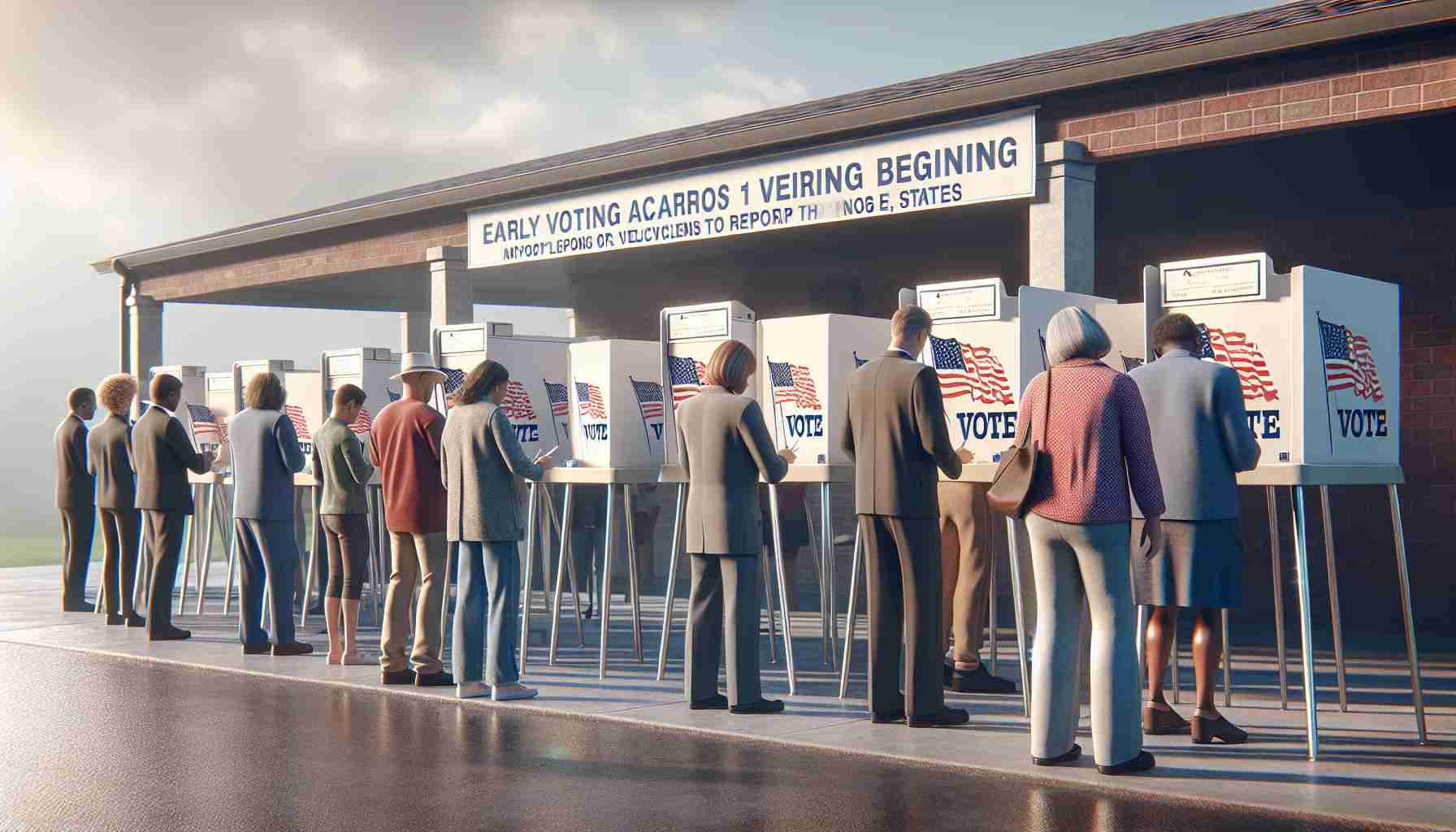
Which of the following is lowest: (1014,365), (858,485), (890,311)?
(858,485)

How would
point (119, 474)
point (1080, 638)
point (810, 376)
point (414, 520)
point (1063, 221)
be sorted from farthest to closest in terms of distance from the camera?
point (119, 474) → point (1063, 221) → point (810, 376) → point (414, 520) → point (1080, 638)

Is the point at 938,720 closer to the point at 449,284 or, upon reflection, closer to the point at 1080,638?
Result: the point at 1080,638

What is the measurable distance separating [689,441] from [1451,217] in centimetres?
726

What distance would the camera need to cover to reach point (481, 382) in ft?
27.6

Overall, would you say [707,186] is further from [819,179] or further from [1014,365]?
[1014,365]

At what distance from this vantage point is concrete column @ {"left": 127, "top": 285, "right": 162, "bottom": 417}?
18453 mm

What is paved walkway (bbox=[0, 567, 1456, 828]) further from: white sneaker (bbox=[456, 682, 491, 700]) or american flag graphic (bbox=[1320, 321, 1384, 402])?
american flag graphic (bbox=[1320, 321, 1384, 402])

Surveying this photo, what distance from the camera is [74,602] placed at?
45.6 feet

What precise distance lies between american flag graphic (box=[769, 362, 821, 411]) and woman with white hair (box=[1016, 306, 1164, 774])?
2636 mm

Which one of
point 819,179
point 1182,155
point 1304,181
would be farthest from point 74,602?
point 1304,181

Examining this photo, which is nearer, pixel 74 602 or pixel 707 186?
pixel 707 186

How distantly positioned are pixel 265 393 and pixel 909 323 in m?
5.10

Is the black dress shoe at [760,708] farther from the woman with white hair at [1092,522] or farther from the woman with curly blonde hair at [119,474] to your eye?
the woman with curly blonde hair at [119,474]

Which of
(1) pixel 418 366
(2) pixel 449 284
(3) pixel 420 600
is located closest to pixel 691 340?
(1) pixel 418 366
